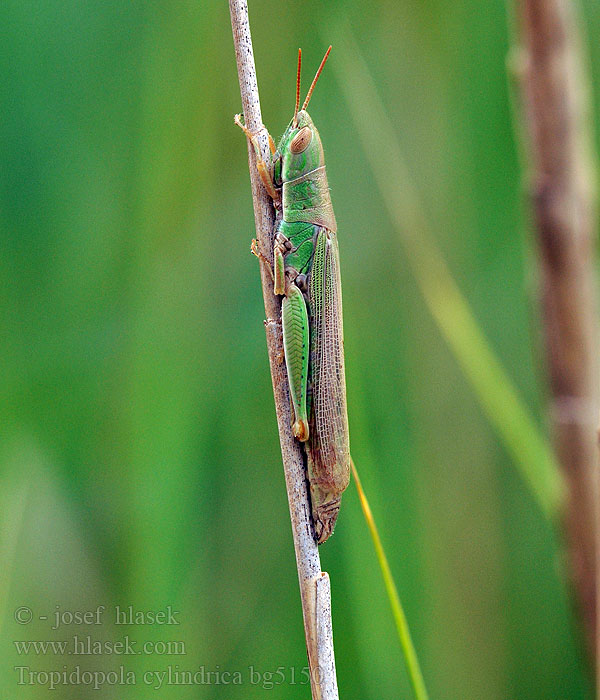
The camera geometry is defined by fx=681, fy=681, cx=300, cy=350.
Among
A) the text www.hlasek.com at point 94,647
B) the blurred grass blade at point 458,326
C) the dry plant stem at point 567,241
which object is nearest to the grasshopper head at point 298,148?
the blurred grass blade at point 458,326

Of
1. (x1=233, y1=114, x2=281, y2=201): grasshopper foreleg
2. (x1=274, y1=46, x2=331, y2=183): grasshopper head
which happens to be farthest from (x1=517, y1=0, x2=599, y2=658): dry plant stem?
(x1=274, y1=46, x2=331, y2=183): grasshopper head

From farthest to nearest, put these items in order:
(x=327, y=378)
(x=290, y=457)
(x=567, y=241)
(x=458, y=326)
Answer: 1. (x=327, y=378)
2. (x=458, y=326)
3. (x=290, y=457)
4. (x=567, y=241)

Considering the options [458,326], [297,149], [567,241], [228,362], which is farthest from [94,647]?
[567,241]

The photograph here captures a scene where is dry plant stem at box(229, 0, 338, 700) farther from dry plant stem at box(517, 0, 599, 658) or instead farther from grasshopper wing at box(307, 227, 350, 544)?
dry plant stem at box(517, 0, 599, 658)

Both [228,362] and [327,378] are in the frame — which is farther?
[228,362]

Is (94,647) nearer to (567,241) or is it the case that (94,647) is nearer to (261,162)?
(261,162)

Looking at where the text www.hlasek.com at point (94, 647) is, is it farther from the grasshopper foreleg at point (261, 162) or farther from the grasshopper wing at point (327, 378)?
the grasshopper foreleg at point (261, 162)

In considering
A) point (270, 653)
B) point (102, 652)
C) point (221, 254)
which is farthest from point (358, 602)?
point (221, 254)
